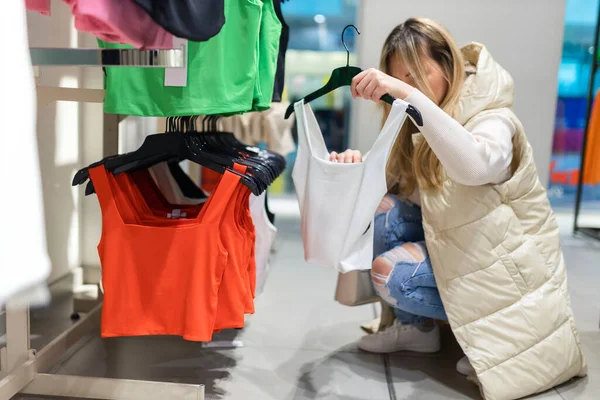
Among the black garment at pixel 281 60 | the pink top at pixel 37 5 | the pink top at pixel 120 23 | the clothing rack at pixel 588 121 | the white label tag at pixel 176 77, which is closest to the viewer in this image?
the pink top at pixel 120 23

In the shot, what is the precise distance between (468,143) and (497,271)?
404 millimetres

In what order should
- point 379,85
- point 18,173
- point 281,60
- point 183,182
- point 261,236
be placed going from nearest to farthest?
point 18,173 < point 379,85 < point 261,236 < point 183,182 < point 281,60

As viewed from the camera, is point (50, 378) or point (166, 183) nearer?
point (50, 378)

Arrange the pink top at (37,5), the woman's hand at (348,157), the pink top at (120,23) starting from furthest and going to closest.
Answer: the woman's hand at (348,157), the pink top at (37,5), the pink top at (120,23)

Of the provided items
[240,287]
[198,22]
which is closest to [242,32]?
[198,22]

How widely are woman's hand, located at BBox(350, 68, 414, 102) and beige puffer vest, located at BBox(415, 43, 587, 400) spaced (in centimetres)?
28

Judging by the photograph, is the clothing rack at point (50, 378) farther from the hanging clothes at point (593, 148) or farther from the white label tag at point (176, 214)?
the hanging clothes at point (593, 148)

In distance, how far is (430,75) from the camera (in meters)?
1.64

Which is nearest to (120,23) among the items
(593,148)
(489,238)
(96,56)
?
(96,56)

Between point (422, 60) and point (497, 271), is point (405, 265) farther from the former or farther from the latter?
point (422, 60)

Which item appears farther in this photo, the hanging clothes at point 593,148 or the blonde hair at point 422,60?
the hanging clothes at point 593,148

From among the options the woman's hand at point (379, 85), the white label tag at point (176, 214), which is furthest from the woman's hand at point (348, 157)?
the white label tag at point (176, 214)

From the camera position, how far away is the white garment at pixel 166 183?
1.82 meters

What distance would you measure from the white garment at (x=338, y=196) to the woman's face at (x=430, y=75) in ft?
1.00
